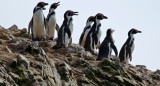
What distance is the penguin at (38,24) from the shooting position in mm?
20391

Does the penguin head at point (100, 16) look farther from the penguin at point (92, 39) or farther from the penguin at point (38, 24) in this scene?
the penguin at point (38, 24)

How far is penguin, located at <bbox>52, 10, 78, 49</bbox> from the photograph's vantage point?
20.3 metres

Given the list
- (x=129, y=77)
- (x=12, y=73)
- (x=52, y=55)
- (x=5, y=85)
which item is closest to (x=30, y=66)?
(x=12, y=73)

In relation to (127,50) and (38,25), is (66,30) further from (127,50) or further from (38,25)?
(127,50)

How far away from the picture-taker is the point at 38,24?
67.1 feet

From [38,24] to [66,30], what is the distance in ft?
4.44

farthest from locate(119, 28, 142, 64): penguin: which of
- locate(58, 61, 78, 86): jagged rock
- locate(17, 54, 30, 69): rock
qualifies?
locate(17, 54, 30, 69): rock

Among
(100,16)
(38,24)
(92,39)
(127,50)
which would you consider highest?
(100,16)

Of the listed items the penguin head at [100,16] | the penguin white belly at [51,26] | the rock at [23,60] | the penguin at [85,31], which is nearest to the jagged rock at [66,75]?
the rock at [23,60]

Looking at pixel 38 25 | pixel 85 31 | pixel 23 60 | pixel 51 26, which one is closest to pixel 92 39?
pixel 51 26

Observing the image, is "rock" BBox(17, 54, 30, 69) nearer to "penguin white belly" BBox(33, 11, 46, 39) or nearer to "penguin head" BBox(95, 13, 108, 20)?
"penguin white belly" BBox(33, 11, 46, 39)

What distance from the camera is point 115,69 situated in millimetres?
16281

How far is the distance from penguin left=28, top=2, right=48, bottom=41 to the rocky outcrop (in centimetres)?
173

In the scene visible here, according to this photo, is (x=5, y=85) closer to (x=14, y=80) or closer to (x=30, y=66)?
(x=14, y=80)
